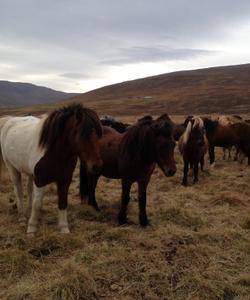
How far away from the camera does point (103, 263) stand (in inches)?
194

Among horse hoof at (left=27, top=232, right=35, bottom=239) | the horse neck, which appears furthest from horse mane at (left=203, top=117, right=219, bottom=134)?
horse hoof at (left=27, top=232, right=35, bottom=239)

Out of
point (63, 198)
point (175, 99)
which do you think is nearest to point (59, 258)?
point (63, 198)

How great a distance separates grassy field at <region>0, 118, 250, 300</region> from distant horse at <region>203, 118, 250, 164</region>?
18.1ft

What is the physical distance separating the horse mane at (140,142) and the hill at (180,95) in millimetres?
39808

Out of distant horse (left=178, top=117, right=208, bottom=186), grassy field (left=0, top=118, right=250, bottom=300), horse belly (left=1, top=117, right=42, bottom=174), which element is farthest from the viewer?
distant horse (left=178, top=117, right=208, bottom=186)

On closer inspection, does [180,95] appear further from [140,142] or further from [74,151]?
[74,151]

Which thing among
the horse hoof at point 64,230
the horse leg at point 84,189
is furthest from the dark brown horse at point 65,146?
the horse leg at point 84,189

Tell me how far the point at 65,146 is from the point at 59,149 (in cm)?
9

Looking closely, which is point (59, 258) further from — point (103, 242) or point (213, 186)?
point (213, 186)

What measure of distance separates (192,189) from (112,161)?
3418 millimetres

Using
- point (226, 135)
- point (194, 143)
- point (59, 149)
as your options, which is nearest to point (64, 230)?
point (59, 149)

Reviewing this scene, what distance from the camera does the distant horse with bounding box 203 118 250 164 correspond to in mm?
13461

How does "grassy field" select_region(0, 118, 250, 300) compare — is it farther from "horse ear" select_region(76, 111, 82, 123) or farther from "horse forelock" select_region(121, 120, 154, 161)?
"horse ear" select_region(76, 111, 82, 123)

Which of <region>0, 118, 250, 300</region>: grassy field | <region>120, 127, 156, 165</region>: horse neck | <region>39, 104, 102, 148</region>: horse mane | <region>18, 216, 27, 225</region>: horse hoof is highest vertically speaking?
<region>39, 104, 102, 148</region>: horse mane
